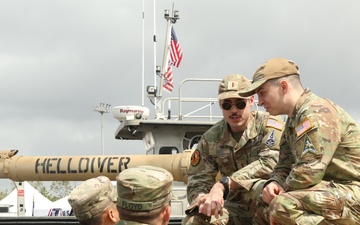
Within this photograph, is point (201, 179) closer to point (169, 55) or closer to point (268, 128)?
point (268, 128)

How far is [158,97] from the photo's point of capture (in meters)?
12.7

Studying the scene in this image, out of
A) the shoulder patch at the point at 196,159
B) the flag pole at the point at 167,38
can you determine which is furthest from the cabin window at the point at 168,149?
the shoulder patch at the point at 196,159

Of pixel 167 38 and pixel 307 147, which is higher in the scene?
pixel 167 38

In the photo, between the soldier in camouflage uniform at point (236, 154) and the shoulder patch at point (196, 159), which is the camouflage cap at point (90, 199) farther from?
the shoulder patch at point (196, 159)

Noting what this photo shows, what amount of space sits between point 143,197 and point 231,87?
A: 5.62 feet

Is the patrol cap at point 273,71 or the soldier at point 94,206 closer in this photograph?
the soldier at point 94,206

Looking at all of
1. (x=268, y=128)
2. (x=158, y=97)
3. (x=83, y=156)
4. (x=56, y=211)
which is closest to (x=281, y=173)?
(x=268, y=128)

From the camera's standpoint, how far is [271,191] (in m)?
3.62

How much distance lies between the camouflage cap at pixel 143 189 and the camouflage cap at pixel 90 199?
48 centimetres

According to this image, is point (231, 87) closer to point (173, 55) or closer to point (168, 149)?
point (168, 149)

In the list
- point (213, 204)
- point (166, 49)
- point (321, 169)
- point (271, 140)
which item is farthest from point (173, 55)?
point (321, 169)

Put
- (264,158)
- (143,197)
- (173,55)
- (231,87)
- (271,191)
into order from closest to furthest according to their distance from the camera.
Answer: (143,197) < (271,191) < (264,158) < (231,87) < (173,55)

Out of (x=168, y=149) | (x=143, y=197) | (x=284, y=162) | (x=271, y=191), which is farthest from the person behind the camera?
(x=168, y=149)

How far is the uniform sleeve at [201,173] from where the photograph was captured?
4.52 m
